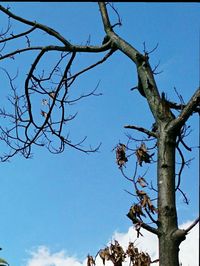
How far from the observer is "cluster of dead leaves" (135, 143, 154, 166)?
2432mm

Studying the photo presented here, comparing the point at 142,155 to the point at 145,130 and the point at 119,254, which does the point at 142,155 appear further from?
the point at 119,254

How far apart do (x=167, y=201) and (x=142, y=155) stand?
1.31 feet

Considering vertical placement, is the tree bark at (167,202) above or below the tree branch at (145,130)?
below

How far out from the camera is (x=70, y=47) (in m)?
2.96

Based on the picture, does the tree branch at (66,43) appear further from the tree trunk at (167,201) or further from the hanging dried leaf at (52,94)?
the tree trunk at (167,201)

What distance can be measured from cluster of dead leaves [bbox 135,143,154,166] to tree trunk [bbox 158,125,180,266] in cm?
17

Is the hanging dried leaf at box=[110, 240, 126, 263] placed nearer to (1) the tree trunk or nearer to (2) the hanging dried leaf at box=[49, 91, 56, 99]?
(1) the tree trunk

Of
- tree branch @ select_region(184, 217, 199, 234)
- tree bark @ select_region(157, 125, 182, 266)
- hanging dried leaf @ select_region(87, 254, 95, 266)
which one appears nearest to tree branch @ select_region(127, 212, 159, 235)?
tree bark @ select_region(157, 125, 182, 266)

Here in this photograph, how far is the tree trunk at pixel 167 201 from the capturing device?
198cm

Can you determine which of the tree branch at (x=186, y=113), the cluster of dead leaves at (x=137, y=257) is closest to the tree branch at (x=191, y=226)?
the tree branch at (x=186, y=113)

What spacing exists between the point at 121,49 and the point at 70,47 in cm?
36

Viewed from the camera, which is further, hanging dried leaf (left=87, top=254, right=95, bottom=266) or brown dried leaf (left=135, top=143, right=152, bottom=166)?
hanging dried leaf (left=87, top=254, right=95, bottom=266)

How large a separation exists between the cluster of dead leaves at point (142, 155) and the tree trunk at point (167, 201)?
0.17 meters

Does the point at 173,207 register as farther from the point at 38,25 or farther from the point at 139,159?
the point at 38,25
